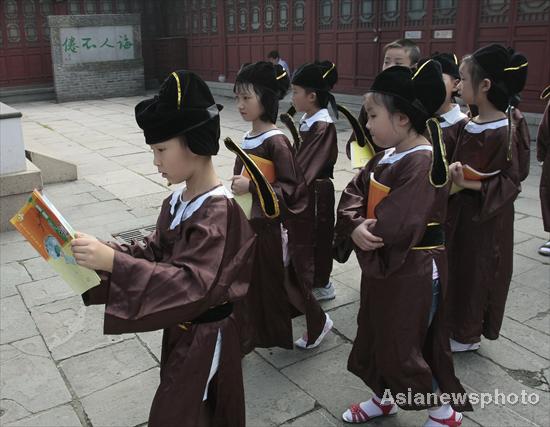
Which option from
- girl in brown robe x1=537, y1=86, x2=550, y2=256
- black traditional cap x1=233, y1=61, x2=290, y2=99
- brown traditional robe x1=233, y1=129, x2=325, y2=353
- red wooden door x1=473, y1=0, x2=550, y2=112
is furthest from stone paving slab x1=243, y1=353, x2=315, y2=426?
red wooden door x1=473, y1=0, x2=550, y2=112

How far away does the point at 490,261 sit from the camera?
3.13m

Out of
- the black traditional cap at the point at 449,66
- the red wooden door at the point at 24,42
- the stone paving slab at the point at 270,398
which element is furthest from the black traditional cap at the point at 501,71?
the red wooden door at the point at 24,42

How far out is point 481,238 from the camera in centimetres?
312

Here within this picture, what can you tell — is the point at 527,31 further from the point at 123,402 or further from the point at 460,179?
the point at 123,402

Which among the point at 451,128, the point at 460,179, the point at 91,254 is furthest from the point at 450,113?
the point at 91,254

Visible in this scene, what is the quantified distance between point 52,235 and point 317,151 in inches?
81.5

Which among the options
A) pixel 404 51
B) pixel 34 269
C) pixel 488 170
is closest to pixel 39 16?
pixel 34 269

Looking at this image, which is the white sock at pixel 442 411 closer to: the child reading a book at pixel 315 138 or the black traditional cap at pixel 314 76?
the child reading a book at pixel 315 138

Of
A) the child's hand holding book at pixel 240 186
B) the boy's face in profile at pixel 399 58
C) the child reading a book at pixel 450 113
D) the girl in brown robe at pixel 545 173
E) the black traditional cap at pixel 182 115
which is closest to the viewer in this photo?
the black traditional cap at pixel 182 115

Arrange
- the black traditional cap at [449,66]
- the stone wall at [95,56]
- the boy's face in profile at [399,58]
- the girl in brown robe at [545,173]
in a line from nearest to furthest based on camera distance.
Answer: the black traditional cap at [449,66]
the boy's face in profile at [399,58]
the girl in brown robe at [545,173]
the stone wall at [95,56]

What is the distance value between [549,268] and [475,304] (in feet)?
5.63

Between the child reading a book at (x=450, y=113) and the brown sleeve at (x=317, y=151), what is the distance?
0.67 m

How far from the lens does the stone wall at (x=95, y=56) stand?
16.0 metres

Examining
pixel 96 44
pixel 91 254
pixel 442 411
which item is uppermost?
pixel 96 44
